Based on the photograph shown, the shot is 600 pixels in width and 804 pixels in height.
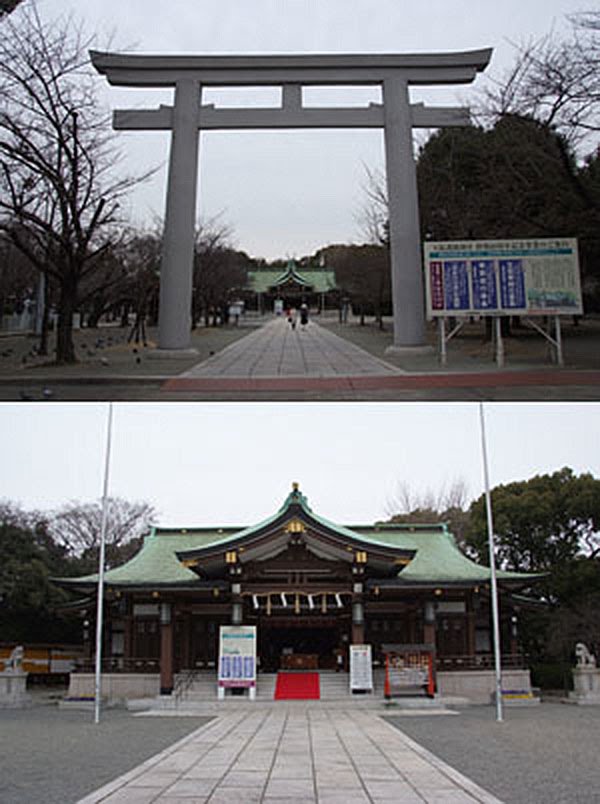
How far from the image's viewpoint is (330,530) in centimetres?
1766

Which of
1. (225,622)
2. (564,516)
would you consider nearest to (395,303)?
(225,622)

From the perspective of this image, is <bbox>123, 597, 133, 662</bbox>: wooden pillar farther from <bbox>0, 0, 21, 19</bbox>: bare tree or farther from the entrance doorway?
<bbox>0, 0, 21, 19</bbox>: bare tree

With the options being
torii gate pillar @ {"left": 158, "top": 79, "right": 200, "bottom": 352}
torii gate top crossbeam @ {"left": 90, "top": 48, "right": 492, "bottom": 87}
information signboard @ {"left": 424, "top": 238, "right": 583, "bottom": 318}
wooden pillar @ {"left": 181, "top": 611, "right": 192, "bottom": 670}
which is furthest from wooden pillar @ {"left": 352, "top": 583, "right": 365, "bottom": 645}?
torii gate top crossbeam @ {"left": 90, "top": 48, "right": 492, "bottom": 87}

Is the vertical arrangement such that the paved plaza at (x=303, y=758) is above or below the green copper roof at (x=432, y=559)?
below

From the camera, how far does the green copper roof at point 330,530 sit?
17922 millimetres

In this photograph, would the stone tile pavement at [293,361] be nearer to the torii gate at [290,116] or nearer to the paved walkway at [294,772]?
the torii gate at [290,116]

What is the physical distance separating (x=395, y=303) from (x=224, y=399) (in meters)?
7.43

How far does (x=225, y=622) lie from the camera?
64.9ft

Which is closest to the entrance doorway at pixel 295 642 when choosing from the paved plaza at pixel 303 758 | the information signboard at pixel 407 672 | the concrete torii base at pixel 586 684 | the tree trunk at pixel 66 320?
the information signboard at pixel 407 672

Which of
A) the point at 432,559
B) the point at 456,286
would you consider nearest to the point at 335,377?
the point at 456,286

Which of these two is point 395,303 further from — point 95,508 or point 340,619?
point 95,508

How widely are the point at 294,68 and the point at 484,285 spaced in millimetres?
7497

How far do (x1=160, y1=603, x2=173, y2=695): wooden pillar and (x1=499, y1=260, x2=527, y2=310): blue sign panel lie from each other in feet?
36.1

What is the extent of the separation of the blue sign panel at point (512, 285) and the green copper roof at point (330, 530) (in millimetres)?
6246
